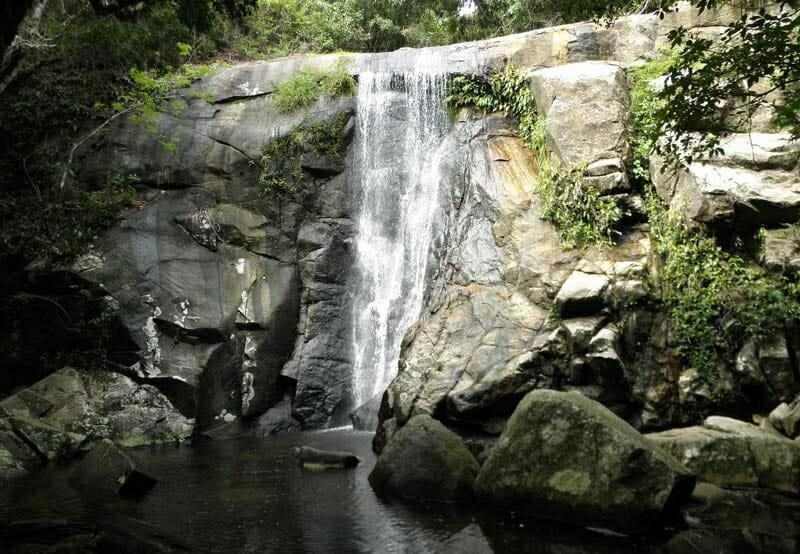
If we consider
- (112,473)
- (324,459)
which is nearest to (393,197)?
(324,459)

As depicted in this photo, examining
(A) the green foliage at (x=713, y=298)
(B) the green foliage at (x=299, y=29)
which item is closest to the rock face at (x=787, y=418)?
(A) the green foliage at (x=713, y=298)

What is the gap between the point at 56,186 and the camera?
1380 cm


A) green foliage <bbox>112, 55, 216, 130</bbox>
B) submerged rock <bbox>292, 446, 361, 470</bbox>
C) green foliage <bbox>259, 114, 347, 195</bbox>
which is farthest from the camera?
green foliage <bbox>259, 114, 347, 195</bbox>

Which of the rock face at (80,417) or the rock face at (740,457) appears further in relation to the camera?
the rock face at (80,417)

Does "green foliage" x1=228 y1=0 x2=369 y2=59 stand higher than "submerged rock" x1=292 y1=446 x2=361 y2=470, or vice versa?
"green foliage" x1=228 y1=0 x2=369 y2=59

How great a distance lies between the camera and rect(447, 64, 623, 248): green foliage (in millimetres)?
10188

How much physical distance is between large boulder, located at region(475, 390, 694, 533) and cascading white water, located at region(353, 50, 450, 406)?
244 inches

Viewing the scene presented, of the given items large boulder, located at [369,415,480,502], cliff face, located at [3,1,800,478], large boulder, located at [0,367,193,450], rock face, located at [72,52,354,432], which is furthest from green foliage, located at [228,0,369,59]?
large boulder, located at [369,415,480,502]

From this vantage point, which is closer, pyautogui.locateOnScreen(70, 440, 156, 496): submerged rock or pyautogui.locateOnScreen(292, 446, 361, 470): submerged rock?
pyautogui.locateOnScreen(70, 440, 156, 496): submerged rock

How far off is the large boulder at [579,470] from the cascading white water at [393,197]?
620 centimetres

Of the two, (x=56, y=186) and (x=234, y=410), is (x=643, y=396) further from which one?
(x=56, y=186)

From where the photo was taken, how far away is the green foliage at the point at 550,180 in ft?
33.4

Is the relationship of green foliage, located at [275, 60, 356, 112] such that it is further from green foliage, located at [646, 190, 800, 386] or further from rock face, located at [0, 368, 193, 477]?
green foliage, located at [646, 190, 800, 386]

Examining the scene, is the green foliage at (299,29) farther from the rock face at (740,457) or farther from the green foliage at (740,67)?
the rock face at (740,457)
